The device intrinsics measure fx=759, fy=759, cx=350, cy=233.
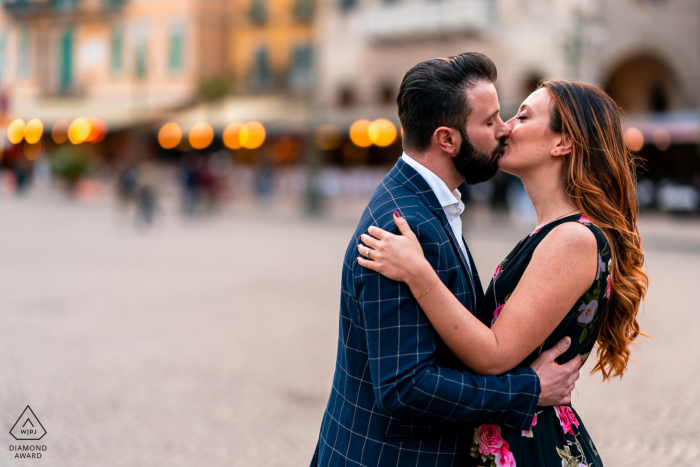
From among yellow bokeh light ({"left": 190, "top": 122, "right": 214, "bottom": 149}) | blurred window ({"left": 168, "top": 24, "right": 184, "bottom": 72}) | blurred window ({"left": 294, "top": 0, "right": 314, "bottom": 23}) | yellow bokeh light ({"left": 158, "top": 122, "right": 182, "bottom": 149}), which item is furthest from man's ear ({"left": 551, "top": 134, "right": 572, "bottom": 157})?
blurred window ({"left": 168, "top": 24, "right": 184, "bottom": 72})

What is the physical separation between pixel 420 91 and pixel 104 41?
150 ft

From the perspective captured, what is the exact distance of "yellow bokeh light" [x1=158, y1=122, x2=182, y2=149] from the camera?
1439 inches

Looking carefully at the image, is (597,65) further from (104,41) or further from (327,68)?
(104,41)

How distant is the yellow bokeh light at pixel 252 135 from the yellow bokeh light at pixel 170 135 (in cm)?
371

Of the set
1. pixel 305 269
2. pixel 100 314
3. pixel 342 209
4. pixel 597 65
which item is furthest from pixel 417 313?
pixel 597 65

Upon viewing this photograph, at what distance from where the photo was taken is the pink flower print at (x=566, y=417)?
198 centimetres

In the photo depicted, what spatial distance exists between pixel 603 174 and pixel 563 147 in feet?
0.41

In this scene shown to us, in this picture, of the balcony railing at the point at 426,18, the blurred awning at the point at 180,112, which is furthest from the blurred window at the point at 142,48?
the balcony railing at the point at 426,18

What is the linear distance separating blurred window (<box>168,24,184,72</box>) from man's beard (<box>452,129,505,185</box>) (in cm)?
4136

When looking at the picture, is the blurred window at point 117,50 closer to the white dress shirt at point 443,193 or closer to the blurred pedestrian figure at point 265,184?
the blurred pedestrian figure at point 265,184

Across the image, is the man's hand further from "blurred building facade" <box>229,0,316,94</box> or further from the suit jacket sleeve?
"blurred building facade" <box>229,0,316,94</box>

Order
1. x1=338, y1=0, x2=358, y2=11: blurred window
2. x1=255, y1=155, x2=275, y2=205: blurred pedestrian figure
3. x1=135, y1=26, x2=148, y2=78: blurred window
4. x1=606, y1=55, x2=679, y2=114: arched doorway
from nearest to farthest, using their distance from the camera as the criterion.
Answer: x1=255, y1=155, x2=275, y2=205: blurred pedestrian figure
x1=606, y1=55, x2=679, y2=114: arched doorway
x1=338, y1=0, x2=358, y2=11: blurred window
x1=135, y1=26, x2=148, y2=78: blurred window

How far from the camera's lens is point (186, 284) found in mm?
10609

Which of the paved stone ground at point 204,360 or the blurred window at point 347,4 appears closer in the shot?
the paved stone ground at point 204,360
